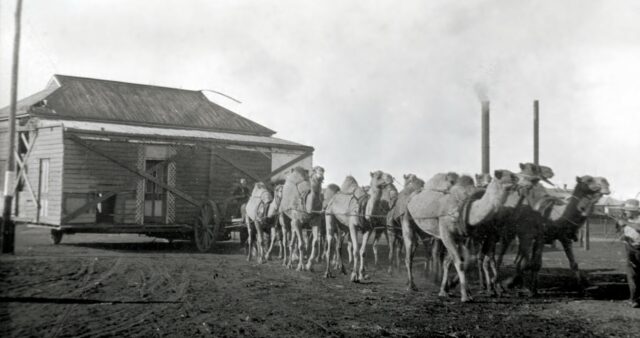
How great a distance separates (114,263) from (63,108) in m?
17.3

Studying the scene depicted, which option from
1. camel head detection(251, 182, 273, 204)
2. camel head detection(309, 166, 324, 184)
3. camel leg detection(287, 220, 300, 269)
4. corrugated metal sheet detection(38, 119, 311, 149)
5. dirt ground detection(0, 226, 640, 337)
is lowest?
dirt ground detection(0, 226, 640, 337)

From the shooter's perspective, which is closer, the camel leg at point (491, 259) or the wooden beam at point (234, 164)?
the camel leg at point (491, 259)

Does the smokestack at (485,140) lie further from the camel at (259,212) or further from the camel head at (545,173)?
the camel head at (545,173)

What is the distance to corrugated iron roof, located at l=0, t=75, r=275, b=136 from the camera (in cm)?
2994

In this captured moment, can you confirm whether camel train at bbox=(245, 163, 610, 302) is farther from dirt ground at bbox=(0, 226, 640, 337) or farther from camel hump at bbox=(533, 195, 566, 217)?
dirt ground at bbox=(0, 226, 640, 337)

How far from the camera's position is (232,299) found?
1047 centimetres

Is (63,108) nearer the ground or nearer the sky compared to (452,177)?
nearer the sky

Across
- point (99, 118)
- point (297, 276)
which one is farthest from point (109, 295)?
point (99, 118)

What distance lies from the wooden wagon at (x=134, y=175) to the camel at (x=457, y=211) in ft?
31.3

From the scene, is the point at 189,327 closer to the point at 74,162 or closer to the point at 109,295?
the point at 109,295

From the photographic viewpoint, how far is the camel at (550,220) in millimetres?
11562

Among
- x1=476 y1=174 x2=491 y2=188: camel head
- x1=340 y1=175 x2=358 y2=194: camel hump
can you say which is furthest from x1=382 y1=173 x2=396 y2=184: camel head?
x1=476 y1=174 x2=491 y2=188: camel head

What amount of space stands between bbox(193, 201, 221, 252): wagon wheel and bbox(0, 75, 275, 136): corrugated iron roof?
12849mm

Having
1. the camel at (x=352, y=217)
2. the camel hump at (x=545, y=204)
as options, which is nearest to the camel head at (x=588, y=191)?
the camel hump at (x=545, y=204)
